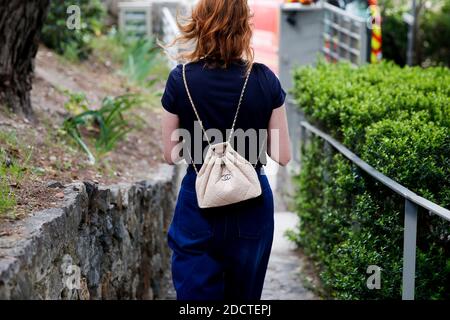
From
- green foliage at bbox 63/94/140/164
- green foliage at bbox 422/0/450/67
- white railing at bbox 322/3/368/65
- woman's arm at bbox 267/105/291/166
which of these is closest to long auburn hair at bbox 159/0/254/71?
woman's arm at bbox 267/105/291/166

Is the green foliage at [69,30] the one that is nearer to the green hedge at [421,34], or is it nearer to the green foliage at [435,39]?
the green hedge at [421,34]

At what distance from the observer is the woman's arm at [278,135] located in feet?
11.3

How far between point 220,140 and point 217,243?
16.5 inches

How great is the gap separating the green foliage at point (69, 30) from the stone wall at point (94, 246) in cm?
338

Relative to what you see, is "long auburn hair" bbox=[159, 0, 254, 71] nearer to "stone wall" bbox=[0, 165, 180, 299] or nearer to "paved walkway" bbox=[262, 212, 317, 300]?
"stone wall" bbox=[0, 165, 180, 299]

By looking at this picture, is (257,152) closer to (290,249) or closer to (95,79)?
(290,249)

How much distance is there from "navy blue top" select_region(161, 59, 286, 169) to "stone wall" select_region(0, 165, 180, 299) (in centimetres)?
71

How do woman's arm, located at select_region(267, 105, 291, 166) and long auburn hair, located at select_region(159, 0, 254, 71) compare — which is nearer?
long auburn hair, located at select_region(159, 0, 254, 71)

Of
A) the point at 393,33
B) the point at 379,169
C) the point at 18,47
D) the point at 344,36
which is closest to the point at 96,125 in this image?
the point at 18,47

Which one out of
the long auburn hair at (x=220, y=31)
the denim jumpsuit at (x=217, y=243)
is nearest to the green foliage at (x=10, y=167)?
the denim jumpsuit at (x=217, y=243)

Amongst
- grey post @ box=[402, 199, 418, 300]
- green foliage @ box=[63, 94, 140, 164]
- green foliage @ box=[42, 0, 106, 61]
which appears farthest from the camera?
green foliage @ box=[42, 0, 106, 61]

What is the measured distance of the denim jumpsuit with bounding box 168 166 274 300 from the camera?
3.38 meters

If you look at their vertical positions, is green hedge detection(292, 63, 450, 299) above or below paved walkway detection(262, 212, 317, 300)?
above

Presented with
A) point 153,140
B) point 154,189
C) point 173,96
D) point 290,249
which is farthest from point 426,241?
point 153,140
